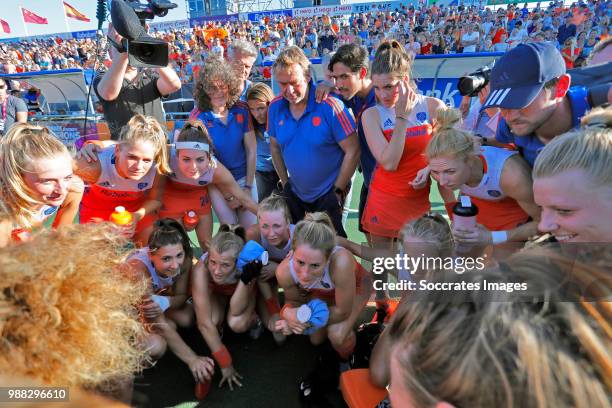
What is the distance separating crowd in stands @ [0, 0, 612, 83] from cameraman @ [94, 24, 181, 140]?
4.28 meters

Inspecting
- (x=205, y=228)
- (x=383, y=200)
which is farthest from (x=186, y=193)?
(x=383, y=200)

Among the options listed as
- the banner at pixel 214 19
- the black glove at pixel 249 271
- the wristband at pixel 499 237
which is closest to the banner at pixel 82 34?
the banner at pixel 214 19

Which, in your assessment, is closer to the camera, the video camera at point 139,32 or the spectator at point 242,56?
the video camera at point 139,32

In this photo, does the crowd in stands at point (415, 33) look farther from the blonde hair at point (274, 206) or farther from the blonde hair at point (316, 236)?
the blonde hair at point (316, 236)

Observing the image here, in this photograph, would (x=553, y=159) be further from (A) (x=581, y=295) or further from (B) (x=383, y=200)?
(B) (x=383, y=200)

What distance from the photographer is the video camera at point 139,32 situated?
2.24 meters

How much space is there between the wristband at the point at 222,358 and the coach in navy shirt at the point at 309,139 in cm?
115

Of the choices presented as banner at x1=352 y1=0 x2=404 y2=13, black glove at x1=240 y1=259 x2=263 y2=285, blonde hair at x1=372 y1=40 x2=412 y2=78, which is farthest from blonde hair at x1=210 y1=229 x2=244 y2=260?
banner at x1=352 y1=0 x2=404 y2=13

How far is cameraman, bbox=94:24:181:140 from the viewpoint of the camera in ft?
8.95

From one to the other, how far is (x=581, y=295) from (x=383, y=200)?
1.90 metres

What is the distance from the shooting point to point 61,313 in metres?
0.75

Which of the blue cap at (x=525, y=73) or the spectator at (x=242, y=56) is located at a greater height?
the blue cap at (x=525, y=73)

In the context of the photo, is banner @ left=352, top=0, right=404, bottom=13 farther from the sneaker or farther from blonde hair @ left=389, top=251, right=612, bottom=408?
blonde hair @ left=389, top=251, right=612, bottom=408

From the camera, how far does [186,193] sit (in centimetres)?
298
